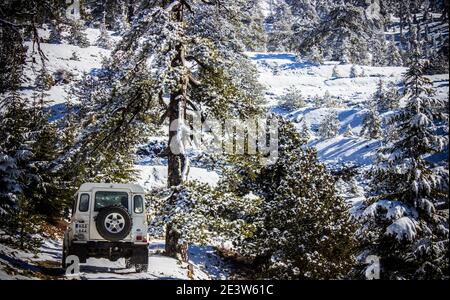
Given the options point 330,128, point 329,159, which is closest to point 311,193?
point 329,159

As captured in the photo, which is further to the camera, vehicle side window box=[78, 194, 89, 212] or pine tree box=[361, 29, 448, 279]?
vehicle side window box=[78, 194, 89, 212]

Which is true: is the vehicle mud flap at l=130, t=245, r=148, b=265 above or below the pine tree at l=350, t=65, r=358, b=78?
below

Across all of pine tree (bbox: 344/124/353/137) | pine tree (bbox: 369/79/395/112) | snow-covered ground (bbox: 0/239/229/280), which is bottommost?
snow-covered ground (bbox: 0/239/229/280)

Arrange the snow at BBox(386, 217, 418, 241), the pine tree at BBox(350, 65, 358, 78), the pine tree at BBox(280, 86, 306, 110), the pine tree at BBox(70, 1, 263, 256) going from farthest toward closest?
the pine tree at BBox(350, 65, 358, 78) → the pine tree at BBox(280, 86, 306, 110) → the pine tree at BBox(70, 1, 263, 256) → the snow at BBox(386, 217, 418, 241)

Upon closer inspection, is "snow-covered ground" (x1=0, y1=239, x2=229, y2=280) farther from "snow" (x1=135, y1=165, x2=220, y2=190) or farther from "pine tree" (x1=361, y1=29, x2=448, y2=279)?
"snow" (x1=135, y1=165, x2=220, y2=190)

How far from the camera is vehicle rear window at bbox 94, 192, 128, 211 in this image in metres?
9.66

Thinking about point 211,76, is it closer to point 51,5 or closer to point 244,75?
point 244,75

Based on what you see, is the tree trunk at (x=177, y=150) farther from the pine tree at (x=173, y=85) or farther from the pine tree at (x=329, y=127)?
the pine tree at (x=329, y=127)

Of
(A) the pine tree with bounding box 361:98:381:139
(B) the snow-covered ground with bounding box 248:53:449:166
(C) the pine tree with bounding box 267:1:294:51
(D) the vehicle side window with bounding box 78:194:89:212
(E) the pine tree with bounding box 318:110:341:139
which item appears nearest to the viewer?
(D) the vehicle side window with bounding box 78:194:89:212

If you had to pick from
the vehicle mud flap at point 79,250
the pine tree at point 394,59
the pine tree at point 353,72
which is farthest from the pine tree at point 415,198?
the pine tree at point 353,72

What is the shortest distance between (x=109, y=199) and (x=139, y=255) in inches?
63.6

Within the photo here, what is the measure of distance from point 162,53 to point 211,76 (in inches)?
88.8

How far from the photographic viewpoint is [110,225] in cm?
880

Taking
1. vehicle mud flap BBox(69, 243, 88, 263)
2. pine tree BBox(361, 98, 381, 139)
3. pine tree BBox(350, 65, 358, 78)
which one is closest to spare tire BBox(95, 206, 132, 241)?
vehicle mud flap BBox(69, 243, 88, 263)
